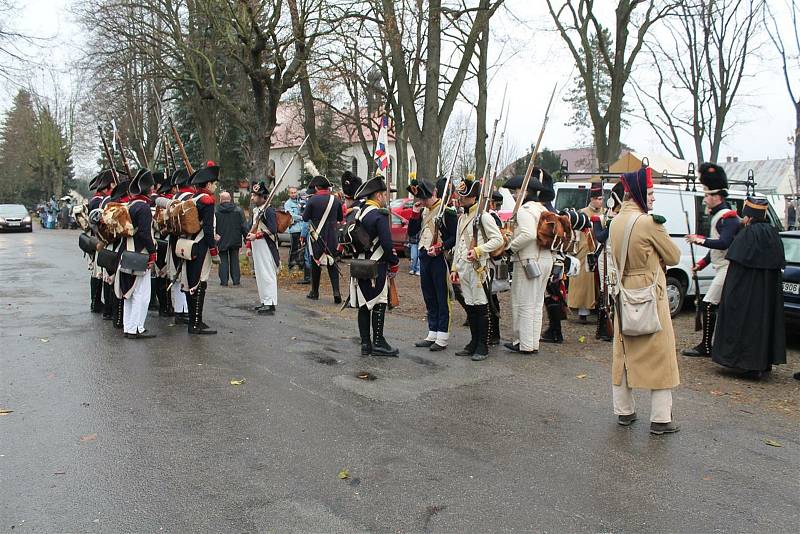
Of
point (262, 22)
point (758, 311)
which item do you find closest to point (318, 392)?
point (758, 311)

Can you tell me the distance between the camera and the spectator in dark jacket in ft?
44.7

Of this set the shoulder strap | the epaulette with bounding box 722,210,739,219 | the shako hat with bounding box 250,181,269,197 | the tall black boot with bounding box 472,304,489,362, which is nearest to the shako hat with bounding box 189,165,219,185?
the shako hat with bounding box 250,181,269,197

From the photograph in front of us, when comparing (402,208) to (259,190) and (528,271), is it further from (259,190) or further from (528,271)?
(528,271)

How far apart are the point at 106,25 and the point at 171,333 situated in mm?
15918

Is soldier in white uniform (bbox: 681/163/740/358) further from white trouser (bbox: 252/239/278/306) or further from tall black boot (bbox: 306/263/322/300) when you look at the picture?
tall black boot (bbox: 306/263/322/300)

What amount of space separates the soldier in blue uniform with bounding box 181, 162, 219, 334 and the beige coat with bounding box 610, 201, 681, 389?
536 centimetres

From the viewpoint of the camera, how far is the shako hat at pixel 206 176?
29.0ft

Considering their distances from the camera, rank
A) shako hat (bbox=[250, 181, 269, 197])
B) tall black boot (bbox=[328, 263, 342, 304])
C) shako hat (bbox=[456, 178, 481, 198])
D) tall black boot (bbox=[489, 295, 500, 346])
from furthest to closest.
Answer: tall black boot (bbox=[328, 263, 342, 304]) → shako hat (bbox=[250, 181, 269, 197]) → tall black boot (bbox=[489, 295, 500, 346]) → shako hat (bbox=[456, 178, 481, 198])

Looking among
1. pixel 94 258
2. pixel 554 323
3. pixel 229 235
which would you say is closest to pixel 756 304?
pixel 554 323

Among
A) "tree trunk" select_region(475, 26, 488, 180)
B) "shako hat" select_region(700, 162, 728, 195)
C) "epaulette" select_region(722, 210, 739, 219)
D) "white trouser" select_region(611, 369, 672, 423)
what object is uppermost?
"tree trunk" select_region(475, 26, 488, 180)

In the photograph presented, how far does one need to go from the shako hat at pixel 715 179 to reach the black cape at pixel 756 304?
29.0 inches

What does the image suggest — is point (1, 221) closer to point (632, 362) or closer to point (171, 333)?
point (171, 333)

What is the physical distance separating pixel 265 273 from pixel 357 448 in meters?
6.24

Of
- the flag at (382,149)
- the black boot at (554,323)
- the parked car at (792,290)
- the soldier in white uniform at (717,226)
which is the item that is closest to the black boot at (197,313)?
the flag at (382,149)
